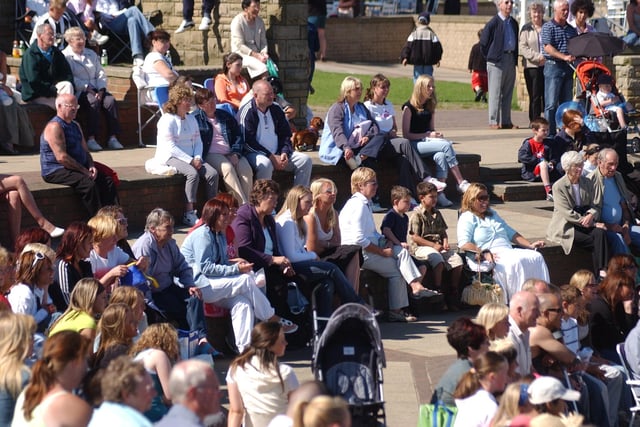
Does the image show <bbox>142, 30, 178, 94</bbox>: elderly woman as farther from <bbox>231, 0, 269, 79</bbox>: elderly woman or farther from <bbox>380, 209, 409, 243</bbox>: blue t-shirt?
<bbox>380, 209, 409, 243</bbox>: blue t-shirt

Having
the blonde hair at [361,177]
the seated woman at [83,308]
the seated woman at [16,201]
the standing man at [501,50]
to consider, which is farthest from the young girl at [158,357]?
the standing man at [501,50]

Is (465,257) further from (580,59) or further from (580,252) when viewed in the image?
(580,59)

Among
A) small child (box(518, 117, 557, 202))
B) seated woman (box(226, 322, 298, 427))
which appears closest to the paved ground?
small child (box(518, 117, 557, 202))

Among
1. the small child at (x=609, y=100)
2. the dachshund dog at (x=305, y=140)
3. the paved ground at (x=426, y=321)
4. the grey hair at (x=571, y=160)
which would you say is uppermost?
the small child at (x=609, y=100)

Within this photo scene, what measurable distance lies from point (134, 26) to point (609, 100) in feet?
21.5

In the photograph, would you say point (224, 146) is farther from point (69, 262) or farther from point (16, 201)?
point (69, 262)

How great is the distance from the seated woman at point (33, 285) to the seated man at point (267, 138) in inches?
186

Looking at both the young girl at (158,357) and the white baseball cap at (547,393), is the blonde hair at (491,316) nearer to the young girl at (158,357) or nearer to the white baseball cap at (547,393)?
the white baseball cap at (547,393)

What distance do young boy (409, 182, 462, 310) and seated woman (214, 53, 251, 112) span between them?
3.40 meters

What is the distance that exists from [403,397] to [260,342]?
221 centimetres

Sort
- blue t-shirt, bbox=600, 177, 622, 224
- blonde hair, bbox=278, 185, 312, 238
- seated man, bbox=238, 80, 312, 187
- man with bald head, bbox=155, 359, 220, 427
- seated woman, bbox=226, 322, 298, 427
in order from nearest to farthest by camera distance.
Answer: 1. man with bald head, bbox=155, 359, 220, 427
2. seated woman, bbox=226, 322, 298, 427
3. blonde hair, bbox=278, 185, 312, 238
4. seated man, bbox=238, 80, 312, 187
5. blue t-shirt, bbox=600, 177, 622, 224

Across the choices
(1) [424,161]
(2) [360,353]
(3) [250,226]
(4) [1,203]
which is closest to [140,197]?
(4) [1,203]

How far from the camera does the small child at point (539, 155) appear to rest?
15938 mm

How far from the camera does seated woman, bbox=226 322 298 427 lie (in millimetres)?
8156
